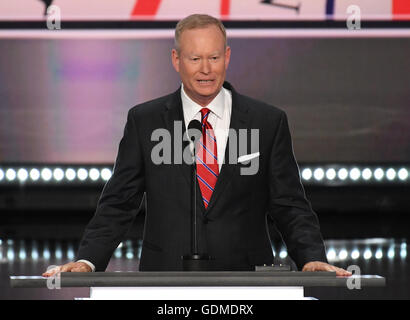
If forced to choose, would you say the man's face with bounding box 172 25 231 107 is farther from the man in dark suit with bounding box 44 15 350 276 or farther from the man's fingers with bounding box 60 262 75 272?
the man's fingers with bounding box 60 262 75 272

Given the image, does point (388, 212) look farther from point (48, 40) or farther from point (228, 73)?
point (48, 40)

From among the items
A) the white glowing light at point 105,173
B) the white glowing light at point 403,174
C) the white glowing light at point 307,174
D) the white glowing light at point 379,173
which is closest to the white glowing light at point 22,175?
the white glowing light at point 105,173

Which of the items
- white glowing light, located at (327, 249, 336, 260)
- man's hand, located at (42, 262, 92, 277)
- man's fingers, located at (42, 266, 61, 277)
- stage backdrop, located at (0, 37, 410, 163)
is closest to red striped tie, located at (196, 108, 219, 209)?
man's hand, located at (42, 262, 92, 277)

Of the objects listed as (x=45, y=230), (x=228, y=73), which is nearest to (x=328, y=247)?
(x=228, y=73)

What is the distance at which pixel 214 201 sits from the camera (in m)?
1.97

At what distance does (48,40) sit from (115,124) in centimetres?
72

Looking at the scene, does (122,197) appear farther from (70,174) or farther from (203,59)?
(70,174)

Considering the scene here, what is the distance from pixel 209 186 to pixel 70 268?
40cm

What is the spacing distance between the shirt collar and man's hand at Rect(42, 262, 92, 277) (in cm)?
43

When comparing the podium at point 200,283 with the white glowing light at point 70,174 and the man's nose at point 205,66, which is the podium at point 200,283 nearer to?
the man's nose at point 205,66

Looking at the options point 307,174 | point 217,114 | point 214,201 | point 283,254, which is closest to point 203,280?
point 214,201

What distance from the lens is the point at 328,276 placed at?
1.51 m

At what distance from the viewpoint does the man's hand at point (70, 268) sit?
63.0 inches

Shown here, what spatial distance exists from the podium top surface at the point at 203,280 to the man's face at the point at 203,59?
0.56 meters
